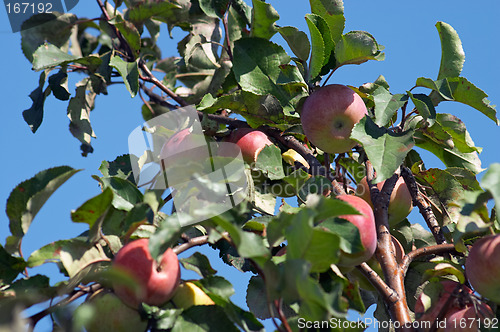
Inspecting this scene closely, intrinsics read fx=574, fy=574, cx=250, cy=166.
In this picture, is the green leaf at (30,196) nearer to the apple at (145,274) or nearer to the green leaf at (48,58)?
the apple at (145,274)

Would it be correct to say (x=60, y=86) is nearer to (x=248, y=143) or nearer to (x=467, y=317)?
(x=248, y=143)

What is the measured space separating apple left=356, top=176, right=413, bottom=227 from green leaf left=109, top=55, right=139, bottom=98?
80 cm

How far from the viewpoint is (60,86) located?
218 cm

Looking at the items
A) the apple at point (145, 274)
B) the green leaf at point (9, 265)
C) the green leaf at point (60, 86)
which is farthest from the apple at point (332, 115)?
the green leaf at point (60, 86)

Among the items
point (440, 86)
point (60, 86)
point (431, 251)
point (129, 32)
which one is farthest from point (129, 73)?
point (431, 251)

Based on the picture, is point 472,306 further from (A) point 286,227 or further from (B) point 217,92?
(B) point 217,92

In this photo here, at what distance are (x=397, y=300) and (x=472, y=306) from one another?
0.18 m

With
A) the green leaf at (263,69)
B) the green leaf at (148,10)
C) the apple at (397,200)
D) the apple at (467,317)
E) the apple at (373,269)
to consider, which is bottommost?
the apple at (373,269)

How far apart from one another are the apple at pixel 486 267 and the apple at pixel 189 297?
63cm

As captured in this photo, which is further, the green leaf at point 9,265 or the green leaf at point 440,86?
the green leaf at point 440,86

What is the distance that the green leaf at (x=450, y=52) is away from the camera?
1.84 m

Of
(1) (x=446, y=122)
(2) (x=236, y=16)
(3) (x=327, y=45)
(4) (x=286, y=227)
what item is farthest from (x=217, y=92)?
(4) (x=286, y=227)

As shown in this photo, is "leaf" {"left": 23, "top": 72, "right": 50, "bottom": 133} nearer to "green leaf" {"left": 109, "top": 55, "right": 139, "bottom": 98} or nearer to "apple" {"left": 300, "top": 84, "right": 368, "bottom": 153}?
"green leaf" {"left": 109, "top": 55, "right": 139, "bottom": 98}

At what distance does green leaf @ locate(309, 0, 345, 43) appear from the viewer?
181 centimetres
